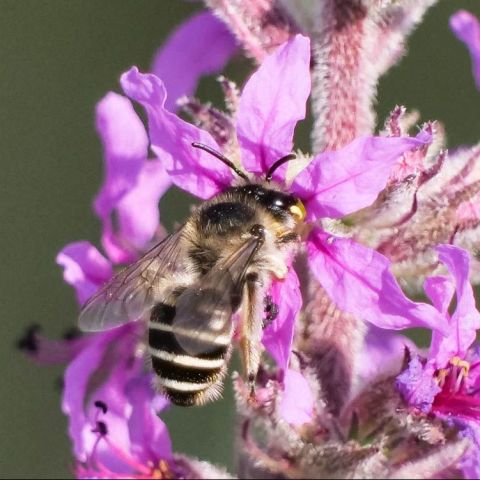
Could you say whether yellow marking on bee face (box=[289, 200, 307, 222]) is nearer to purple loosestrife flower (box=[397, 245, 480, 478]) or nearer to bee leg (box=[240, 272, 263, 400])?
bee leg (box=[240, 272, 263, 400])

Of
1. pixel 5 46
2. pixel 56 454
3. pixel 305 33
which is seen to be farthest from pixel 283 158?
pixel 5 46

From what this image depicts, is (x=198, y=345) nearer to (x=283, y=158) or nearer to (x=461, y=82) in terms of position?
(x=283, y=158)

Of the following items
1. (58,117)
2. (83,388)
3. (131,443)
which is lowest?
(131,443)

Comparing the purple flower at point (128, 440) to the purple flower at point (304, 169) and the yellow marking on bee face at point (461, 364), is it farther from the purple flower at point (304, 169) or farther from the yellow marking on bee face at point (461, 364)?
the yellow marking on bee face at point (461, 364)

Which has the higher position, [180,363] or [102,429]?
[180,363]

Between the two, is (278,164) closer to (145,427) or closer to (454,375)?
(454,375)

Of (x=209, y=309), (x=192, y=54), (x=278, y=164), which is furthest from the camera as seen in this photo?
(x=192, y=54)

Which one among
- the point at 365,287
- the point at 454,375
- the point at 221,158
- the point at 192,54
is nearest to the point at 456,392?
the point at 454,375
